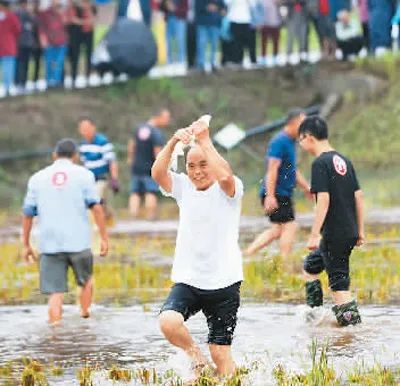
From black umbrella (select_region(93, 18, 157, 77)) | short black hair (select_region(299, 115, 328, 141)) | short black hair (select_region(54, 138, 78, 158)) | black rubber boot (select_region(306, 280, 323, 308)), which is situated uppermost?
black umbrella (select_region(93, 18, 157, 77))

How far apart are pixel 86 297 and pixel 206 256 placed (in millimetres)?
4191

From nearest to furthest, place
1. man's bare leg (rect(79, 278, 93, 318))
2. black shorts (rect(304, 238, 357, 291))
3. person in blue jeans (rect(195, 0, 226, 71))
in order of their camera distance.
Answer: black shorts (rect(304, 238, 357, 291))
man's bare leg (rect(79, 278, 93, 318))
person in blue jeans (rect(195, 0, 226, 71))

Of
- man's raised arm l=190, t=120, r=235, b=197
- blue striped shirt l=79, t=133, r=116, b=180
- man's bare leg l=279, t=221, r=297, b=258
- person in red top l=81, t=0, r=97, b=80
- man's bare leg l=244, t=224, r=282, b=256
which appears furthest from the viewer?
person in red top l=81, t=0, r=97, b=80

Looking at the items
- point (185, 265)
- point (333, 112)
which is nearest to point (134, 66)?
point (333, 112)

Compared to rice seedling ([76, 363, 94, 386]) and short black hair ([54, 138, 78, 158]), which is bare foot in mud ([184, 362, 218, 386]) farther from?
short black hair ([54, 138, 78, 158])

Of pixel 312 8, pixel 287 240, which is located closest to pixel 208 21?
pixel 312 8

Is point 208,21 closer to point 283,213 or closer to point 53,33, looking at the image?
point 53,33

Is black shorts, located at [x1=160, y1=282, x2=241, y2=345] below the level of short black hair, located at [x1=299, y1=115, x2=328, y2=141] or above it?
below

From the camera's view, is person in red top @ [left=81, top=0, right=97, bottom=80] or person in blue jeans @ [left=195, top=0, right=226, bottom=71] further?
person in blue jeans @ [left=195, top=0, right=226, bottom=71]

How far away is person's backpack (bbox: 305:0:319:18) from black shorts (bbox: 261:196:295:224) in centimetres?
1138

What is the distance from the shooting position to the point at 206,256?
33.0 ft

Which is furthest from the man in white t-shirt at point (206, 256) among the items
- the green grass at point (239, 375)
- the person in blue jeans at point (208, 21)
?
the person in blue jeans at point (208, 21)

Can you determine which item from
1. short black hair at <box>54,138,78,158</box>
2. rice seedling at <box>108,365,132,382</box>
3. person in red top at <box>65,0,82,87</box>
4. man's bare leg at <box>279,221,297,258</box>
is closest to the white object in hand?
rice seedling at <box>108,365,132,382</box>

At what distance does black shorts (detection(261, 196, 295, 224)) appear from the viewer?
17.2 metres
